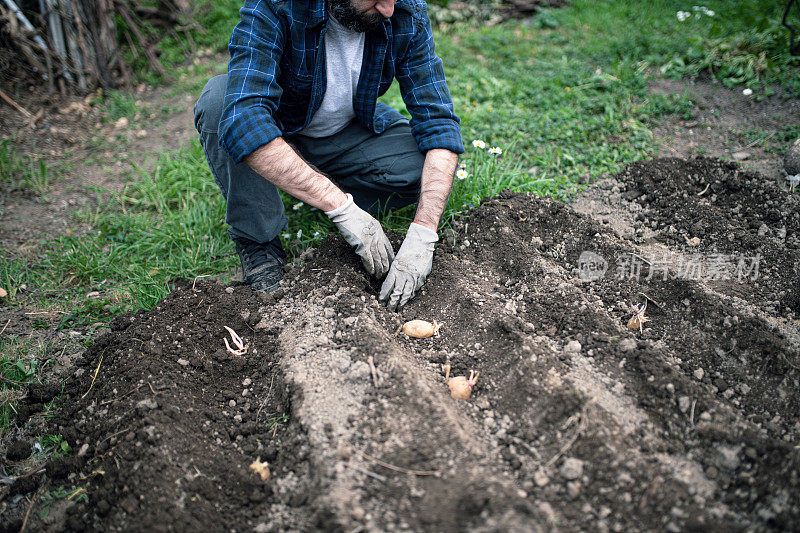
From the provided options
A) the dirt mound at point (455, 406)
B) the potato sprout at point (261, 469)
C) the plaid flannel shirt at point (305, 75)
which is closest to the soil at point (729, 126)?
the dirt mound at point (455, 406)

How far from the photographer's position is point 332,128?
2.80 m

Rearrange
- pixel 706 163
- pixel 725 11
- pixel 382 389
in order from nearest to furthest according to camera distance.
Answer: pixel 382 389 < pixel 706 163 < pixel 725 11

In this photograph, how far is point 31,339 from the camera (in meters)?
2.53

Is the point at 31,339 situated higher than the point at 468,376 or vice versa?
the point at 468,376

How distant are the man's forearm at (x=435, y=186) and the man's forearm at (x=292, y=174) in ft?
1.30

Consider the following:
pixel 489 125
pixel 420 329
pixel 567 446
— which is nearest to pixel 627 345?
pixel 567 446

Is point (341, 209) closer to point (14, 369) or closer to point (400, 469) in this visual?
point (400, 469)

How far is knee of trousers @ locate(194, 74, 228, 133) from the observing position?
8.35ft

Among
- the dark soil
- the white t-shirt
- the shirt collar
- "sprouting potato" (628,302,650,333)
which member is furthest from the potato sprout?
the dark soil

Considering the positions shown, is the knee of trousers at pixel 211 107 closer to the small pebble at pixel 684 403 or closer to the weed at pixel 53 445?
the weed at pixel 53 445

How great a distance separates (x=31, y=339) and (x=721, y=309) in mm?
3170

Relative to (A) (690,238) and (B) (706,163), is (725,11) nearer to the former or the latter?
(B) (706,163)

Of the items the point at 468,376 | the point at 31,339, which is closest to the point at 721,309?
the point at 468,376

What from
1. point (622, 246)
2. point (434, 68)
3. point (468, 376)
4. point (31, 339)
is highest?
point (434, 68)
